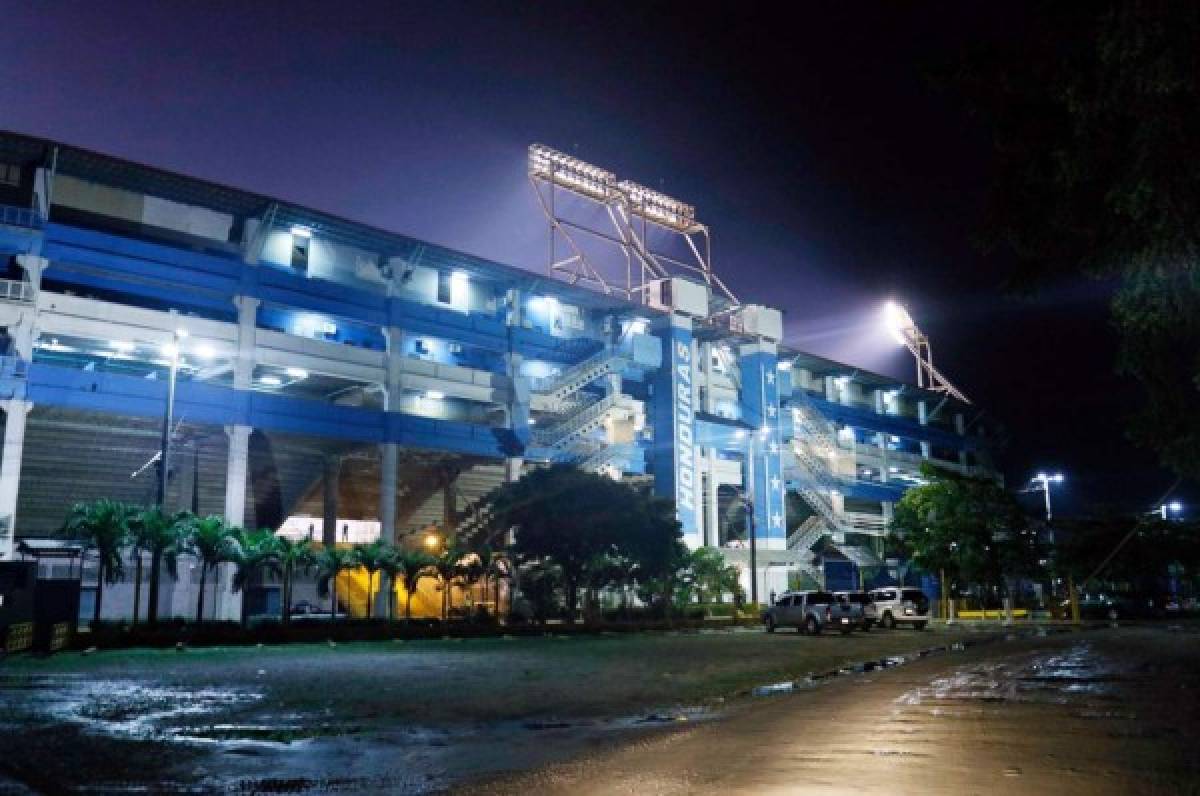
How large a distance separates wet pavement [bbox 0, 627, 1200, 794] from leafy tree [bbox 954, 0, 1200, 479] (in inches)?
206

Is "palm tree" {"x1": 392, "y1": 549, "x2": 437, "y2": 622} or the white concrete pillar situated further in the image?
the white concrete pillar

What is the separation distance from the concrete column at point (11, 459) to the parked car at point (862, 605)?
33.1 metres

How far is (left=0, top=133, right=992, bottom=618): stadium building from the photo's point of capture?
138 ft

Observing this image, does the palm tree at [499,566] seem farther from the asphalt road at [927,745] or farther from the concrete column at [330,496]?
the asphalt road at [927,745]

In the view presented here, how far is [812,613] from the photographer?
37.1 metres

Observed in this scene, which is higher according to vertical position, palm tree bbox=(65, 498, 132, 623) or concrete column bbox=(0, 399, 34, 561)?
concrete column bbox=(0, 399, 34, 561)

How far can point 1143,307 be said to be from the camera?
13.6 metres

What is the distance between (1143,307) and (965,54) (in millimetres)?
4423

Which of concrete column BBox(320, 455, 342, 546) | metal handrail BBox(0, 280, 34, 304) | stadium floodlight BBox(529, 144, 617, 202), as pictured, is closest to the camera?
metal handrail BBox(0, 280, 34, 304)

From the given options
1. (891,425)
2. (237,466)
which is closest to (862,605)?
(237,466)

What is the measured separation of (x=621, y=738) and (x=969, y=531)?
158 ft

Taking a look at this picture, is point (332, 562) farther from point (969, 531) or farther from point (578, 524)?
point (969, 531)

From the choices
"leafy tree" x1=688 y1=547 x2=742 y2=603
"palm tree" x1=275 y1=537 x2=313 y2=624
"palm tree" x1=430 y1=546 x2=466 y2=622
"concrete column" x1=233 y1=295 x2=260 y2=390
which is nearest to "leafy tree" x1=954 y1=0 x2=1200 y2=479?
"palm tree" x1=275 y1=537 x2=313 y2=624

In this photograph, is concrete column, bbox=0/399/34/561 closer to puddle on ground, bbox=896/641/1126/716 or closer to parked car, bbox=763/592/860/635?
parked car, bbox=763/592/860/635
